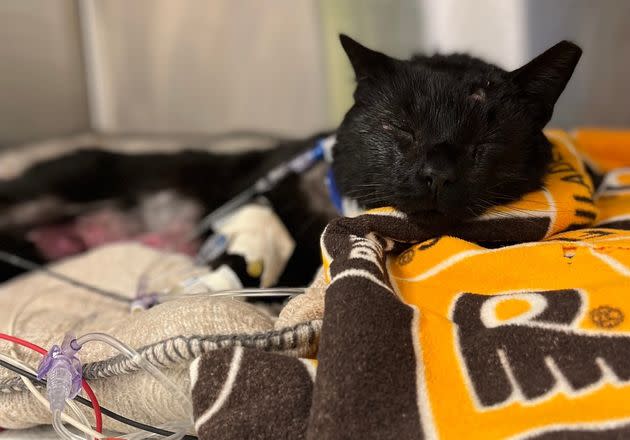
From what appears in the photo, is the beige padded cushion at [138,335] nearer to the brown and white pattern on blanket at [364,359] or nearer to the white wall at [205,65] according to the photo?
the brown and white pattern on blanket at [364,359]

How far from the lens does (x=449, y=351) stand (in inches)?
30.5

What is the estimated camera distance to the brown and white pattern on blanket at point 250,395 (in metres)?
0.74

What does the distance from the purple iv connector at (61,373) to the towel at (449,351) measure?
0.59ft

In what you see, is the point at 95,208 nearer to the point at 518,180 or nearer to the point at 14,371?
the point at 14,371

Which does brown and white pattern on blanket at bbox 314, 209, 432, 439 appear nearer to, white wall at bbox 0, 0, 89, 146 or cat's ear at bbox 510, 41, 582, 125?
cat's ear at bbox 510, 41, 582, 125

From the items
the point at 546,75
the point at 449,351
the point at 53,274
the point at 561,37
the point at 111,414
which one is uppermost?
the point at 546,75

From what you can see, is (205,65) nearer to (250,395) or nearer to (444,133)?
(444,133)

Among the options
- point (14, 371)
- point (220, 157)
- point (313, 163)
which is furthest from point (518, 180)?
point (220, 157)

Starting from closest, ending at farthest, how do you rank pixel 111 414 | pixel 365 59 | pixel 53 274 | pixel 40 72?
pixel 111 414 → pixel 365 59 → pixel 53 274 → pixel 40 72

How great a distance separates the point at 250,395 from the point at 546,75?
27.8 inches

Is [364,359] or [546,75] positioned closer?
[364,359]

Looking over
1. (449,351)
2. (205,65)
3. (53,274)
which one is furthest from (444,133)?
(205,65)

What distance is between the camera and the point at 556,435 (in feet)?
2.19

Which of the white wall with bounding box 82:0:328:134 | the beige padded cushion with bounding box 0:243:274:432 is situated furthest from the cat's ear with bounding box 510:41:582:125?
the white wall with bounding box 82:0:328:134
